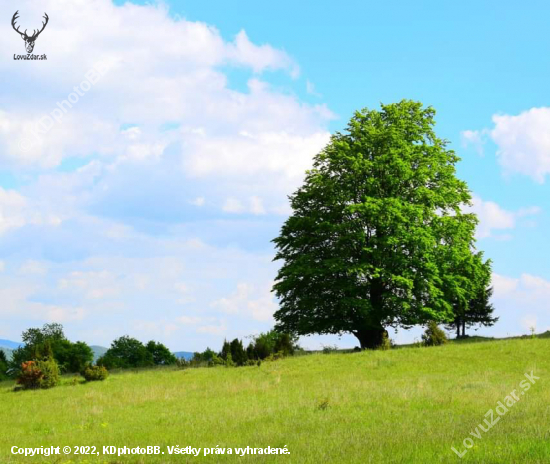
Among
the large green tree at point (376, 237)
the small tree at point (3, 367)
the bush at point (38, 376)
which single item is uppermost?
the large green tree at point (376, 237)

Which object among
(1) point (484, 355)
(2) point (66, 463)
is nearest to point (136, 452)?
(2) point (66, 463)

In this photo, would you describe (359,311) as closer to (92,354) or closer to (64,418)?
(64,418)

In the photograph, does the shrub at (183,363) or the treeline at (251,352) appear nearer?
the treeline at (251,352)

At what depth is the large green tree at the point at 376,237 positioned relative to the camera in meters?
39.2

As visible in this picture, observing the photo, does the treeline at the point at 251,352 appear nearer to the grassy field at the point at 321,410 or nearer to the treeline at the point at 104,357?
the treeline at the point at 104,357

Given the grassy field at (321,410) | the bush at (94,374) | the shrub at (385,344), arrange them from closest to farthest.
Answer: the grassy field at (321,410), the bush at (94,374), the shrub at (385,344)

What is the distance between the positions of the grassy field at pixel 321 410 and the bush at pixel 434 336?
4471mm

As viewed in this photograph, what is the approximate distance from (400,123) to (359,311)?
1474 centimetres

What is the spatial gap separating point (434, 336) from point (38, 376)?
2520 cm

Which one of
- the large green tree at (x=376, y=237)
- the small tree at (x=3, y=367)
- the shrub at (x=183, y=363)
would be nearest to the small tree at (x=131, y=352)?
the small tree at (x=3, y=367)

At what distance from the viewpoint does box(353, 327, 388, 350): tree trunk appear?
136 feet

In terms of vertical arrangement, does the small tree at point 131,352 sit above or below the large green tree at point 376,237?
below

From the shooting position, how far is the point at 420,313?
40.5 metres

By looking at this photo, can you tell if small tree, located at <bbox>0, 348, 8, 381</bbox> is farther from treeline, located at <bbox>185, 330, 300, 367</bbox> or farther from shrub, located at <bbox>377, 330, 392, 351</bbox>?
shrub, located at <bbox>377, 330, 392, 351</bbox>
